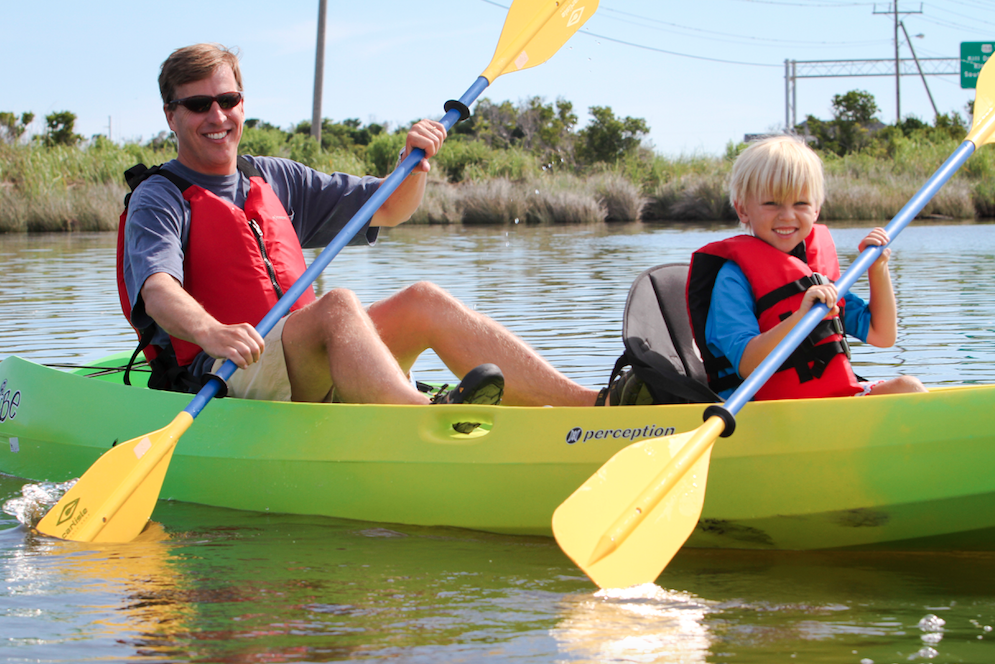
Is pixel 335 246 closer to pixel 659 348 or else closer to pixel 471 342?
pixel 471 342

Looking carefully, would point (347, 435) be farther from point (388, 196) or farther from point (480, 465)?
point (388, 196)

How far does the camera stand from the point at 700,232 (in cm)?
1431

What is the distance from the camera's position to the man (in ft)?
8.50

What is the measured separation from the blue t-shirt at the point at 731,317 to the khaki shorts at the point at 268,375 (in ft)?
3.74

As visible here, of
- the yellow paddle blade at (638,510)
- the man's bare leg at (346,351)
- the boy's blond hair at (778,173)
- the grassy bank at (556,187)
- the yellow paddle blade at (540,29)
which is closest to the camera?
the yellow paddle blade at (638,510)

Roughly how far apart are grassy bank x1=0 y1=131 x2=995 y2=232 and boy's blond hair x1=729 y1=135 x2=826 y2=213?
14868mm

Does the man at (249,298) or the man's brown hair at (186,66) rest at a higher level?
the man's brown hair at (186,66)

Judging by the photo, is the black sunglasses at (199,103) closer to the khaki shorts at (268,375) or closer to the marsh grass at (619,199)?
the khaki shorts at (268,375)

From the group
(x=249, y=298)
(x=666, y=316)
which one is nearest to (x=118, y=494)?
(x=249, y=298)

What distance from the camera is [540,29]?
367 cm

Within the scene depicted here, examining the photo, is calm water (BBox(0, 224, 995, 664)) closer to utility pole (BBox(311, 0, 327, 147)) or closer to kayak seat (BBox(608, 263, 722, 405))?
kayak seat (BBox(608, 263, 722, 405))

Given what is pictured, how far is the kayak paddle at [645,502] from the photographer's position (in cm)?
202

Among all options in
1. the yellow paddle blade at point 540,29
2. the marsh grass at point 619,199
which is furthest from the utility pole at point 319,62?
the yellow paddle blade at point 540,29

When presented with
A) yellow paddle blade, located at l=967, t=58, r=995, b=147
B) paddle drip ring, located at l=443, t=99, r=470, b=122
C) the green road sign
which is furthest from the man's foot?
the green road sign
